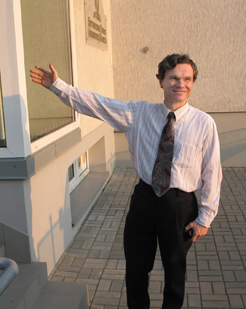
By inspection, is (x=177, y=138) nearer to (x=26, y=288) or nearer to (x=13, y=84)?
(x=13, y=84)

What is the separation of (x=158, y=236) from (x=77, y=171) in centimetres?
355

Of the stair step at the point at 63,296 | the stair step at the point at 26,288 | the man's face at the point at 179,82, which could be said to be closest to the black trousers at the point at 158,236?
the stair step at the point at 63,296

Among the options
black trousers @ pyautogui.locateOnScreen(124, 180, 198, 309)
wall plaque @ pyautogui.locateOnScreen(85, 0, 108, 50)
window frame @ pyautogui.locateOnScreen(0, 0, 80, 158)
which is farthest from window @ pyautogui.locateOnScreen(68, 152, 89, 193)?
black trousers @ pyautogui.locateOnScreen(124, 180, 198, 309)

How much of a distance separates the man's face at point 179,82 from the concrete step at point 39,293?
177 cm

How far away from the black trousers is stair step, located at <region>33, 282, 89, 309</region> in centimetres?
49

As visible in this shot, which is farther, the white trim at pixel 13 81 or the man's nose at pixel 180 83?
the white trim at pixel 13 81

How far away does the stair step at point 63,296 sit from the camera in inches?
107

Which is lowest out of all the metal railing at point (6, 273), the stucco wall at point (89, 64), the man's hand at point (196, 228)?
the man's hand at point (196, 228)

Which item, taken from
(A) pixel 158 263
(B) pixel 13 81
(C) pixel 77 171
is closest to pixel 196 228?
(A) pixel 158 263

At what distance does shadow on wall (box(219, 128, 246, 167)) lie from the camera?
7.68 metres

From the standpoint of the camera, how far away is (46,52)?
3.70m

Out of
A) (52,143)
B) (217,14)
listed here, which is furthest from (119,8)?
(52,143)

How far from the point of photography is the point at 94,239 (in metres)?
4.34

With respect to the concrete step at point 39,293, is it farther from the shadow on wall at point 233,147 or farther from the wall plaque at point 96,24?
the shadow on wall at point 233,147
